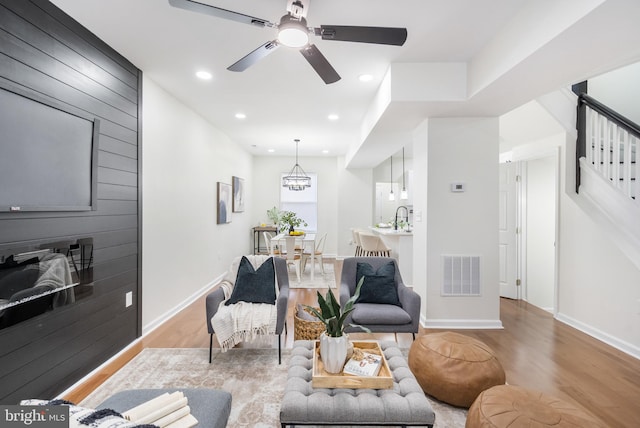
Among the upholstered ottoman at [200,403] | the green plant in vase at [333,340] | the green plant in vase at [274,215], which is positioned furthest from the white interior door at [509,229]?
the green plant in vase at [274,215]

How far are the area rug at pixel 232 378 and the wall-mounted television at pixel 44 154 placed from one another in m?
1.39

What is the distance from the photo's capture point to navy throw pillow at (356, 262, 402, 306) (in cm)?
293

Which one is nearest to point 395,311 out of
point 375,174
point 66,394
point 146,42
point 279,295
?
point 279,295

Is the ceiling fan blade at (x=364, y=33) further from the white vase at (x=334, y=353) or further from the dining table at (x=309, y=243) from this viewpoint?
the dining table at (x=309, y=243)

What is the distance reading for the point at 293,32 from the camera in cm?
181

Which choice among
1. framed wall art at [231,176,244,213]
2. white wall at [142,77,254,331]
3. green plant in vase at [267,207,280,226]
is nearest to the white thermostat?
white wall at [142,77,254,331]

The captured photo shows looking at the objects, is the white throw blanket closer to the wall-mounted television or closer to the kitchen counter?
→ the wall-mounted television

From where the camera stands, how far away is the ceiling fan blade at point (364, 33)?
1749 millimetres

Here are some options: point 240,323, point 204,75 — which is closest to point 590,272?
point 240,323

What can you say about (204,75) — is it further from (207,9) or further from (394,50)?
(394,50)

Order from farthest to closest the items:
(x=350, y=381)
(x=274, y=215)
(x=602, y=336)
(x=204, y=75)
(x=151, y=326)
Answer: (x=274, y=215)
(x=151, y=326)
(x=204, y=75)
(x=602, y=336)
(x=350, y=381)

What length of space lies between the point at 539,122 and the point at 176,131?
4608 millimetres

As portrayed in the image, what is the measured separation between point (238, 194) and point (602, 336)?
20.1 feet

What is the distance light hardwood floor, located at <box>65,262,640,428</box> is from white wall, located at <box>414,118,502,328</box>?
0.88 ft
